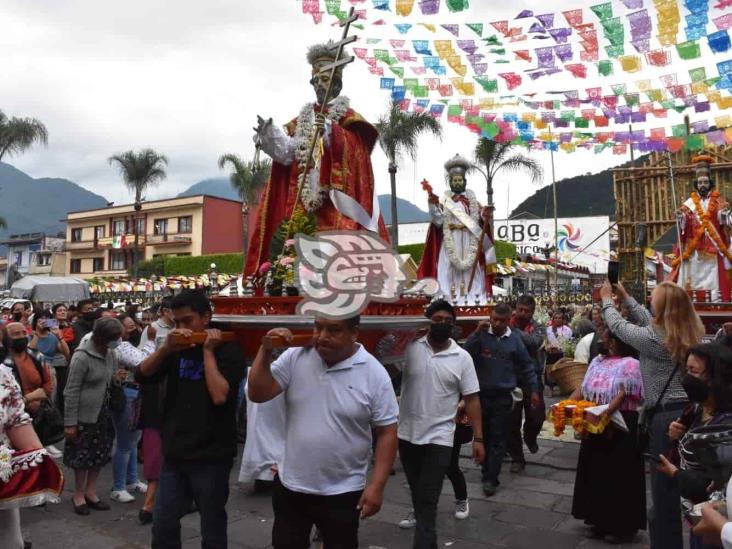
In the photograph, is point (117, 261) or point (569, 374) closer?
point (569, 374)

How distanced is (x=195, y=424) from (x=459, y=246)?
6.53 m

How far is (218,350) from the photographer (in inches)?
137

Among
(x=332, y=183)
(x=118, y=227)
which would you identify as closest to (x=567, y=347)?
(x=332, y=183)

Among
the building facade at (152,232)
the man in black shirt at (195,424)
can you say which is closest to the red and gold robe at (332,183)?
the man in black shirt at (195,424)

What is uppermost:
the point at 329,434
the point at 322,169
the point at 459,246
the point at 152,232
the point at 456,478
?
the point at 152,232

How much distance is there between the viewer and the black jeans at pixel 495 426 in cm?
565

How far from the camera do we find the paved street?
4527 mm

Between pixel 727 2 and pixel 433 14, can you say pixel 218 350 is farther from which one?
pixel 727 2

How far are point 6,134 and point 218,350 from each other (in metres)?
29.4

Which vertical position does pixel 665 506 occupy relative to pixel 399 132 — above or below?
below

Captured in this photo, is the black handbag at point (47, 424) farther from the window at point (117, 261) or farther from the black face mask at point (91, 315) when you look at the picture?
the window at point (117, 261)

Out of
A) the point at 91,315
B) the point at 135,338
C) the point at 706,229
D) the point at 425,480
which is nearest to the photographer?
the point at 425,480

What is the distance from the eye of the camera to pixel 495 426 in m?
5.72

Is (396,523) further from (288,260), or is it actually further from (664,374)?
(664,374)
